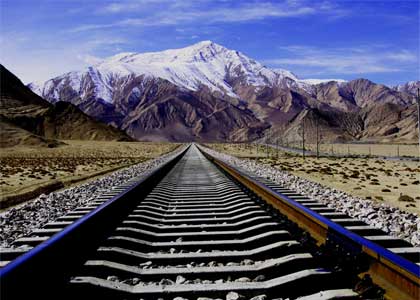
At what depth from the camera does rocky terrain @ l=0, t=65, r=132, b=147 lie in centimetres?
12475

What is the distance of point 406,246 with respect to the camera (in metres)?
5.05

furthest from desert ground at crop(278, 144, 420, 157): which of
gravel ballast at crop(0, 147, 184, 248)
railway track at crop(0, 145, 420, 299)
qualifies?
railway track at crop(0, 145, 420, 299)

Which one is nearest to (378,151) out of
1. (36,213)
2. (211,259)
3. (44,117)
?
(36,213)

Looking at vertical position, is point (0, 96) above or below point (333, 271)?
above

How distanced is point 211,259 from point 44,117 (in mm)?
137044

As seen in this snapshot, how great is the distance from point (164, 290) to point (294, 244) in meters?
1.59

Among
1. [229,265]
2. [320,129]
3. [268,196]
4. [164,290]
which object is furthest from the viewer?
[320,129]

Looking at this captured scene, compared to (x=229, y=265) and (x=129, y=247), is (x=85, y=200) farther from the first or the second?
(x=229, y=265)

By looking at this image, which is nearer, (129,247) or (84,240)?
(84,240)

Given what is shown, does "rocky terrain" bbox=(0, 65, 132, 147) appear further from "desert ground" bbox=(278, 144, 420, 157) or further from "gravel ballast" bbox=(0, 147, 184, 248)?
"gravel ballast" bbox=(0, 147, 184, 248)

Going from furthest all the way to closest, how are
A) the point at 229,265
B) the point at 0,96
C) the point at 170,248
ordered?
the point at 0,96 → the point at 170,248 → the point at 229,265

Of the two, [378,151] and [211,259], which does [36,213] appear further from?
[378,151]

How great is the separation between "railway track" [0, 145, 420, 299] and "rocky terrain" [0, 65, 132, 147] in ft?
388

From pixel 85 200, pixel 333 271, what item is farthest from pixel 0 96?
pixel 333 271
